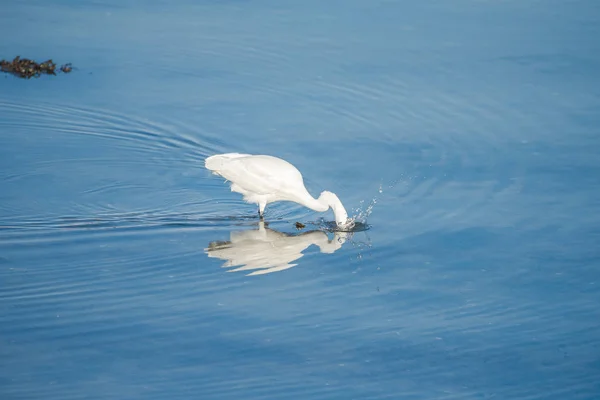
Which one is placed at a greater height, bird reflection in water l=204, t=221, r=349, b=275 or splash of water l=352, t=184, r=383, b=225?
splash of water l=352, t=184, r=383, b=225

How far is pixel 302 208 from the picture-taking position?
1166cm

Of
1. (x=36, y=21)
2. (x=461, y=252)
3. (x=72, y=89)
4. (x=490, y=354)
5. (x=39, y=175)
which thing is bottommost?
(x=490, y=354)

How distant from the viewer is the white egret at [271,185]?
10797 millimetres

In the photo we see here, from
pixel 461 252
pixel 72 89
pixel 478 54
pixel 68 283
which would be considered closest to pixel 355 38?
pixel 478 54

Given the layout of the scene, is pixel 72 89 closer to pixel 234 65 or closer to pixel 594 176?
pixel 234 65

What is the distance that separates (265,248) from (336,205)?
86 cm

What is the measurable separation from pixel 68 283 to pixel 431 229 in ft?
12.3

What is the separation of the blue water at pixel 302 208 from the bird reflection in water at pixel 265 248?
1.1 inches

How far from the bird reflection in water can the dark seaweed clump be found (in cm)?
560

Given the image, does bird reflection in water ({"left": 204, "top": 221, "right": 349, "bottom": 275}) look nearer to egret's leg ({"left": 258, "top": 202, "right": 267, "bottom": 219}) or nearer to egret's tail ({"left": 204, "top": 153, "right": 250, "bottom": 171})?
egret's leg ({"left": 258, "top": 202, "right": 267, "bottom": 219})

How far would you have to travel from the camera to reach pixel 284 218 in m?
11.4

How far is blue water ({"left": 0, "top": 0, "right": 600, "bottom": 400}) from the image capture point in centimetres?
831

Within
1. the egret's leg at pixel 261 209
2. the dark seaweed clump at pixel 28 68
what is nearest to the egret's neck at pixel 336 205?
the egret's leg at pixel 261 209

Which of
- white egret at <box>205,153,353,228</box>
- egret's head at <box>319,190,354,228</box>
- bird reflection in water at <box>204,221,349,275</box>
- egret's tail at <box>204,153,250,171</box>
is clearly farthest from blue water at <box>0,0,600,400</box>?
egret's tail at <box>204,153,250,171</box>
